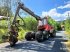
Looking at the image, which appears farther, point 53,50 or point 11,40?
point 11,40

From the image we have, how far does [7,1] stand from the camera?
2045cm

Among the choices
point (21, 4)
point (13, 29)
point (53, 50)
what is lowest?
point (53, 50)

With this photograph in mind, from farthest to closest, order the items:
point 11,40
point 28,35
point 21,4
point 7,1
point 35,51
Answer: point 28,35
point 7,1
point 21,4
point 11,40
point 35,51

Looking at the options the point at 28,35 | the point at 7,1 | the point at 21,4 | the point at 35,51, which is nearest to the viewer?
the point at 35,51

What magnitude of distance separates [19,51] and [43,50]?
5.51ft

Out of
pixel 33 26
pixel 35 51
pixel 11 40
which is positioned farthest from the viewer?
pixel 33 26

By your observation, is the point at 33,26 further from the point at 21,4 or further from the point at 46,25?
the point at 21,4

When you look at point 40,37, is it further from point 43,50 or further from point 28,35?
point 43,50

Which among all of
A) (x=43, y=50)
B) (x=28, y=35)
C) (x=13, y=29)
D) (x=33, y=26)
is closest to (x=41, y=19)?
(x=28, y=35)

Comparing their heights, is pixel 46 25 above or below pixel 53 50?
above

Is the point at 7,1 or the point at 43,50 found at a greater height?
the point at 7,1

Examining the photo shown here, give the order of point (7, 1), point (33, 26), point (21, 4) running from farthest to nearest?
point (33, 26)
point (7, 1)
point (21, 4)

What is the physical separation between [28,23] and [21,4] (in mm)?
14647

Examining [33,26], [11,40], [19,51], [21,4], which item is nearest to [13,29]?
[11,40]
